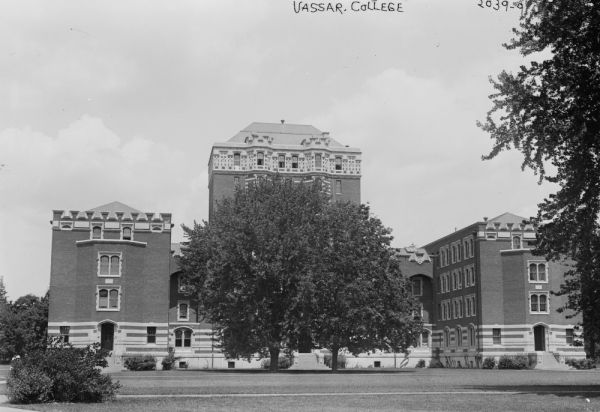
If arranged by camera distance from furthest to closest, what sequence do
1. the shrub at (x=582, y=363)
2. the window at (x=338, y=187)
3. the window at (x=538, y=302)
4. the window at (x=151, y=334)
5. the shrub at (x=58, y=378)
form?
the window at (x=338, y=187)
the window at (x=538, y=302)
the window at (x=151, y=334)
the shrub at (x=582, y=363)
the shrub at (x=58, y=378)

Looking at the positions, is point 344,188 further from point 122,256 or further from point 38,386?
point 38,386

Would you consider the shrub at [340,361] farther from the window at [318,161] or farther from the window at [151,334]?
the window at [318,161]

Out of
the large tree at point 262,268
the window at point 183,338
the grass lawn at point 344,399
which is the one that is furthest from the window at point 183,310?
the grass lawn at point 344,399

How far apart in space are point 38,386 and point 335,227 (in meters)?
33.7

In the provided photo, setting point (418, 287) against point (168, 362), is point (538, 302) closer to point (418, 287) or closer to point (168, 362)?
point (418, 287)

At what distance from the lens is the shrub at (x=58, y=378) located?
850 inches

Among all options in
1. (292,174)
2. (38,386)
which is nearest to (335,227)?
(38,386)

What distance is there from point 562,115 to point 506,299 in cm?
5031

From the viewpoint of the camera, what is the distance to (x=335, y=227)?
53.7m

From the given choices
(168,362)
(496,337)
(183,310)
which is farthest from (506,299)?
(168,362)

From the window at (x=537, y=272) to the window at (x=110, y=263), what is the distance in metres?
36.7

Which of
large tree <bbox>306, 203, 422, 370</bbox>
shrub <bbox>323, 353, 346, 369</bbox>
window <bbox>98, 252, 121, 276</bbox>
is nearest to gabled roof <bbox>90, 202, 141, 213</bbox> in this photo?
window <bbox>98, 252, 121, 276</bbox>

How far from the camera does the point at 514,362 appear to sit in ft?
223

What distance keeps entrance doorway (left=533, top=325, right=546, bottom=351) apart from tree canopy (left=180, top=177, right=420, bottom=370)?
20259 millimetres
